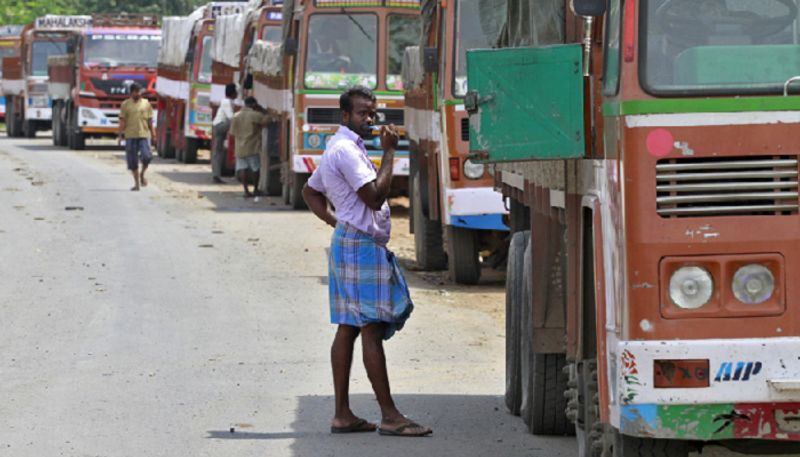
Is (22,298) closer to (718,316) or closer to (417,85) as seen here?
(417,85)

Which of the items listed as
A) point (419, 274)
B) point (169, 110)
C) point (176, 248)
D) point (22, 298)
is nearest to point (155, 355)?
point (22, 298)

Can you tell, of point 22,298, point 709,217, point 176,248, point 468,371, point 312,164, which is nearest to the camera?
point 709,217

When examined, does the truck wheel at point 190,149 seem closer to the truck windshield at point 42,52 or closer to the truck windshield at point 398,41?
the truck windshield at point 42,52

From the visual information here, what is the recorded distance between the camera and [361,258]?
27.7ft

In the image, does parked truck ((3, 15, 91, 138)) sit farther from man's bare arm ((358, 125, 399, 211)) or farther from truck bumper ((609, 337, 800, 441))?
truck bumper ((609, 337, 800, 441))

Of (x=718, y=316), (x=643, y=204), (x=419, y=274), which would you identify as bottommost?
(x=419, y=274)

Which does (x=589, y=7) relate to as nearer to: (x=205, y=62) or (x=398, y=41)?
(x=398, y=41)

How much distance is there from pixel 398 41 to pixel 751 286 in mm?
17085

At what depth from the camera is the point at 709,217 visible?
5.50 meters

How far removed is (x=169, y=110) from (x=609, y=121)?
112 ft

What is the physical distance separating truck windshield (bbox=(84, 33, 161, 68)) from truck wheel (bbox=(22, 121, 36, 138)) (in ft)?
33.9

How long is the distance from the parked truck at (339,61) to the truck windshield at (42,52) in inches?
1025

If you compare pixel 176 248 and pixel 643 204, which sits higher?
pixel 643 204

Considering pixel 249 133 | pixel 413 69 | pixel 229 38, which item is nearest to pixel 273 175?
pixel 249 133
